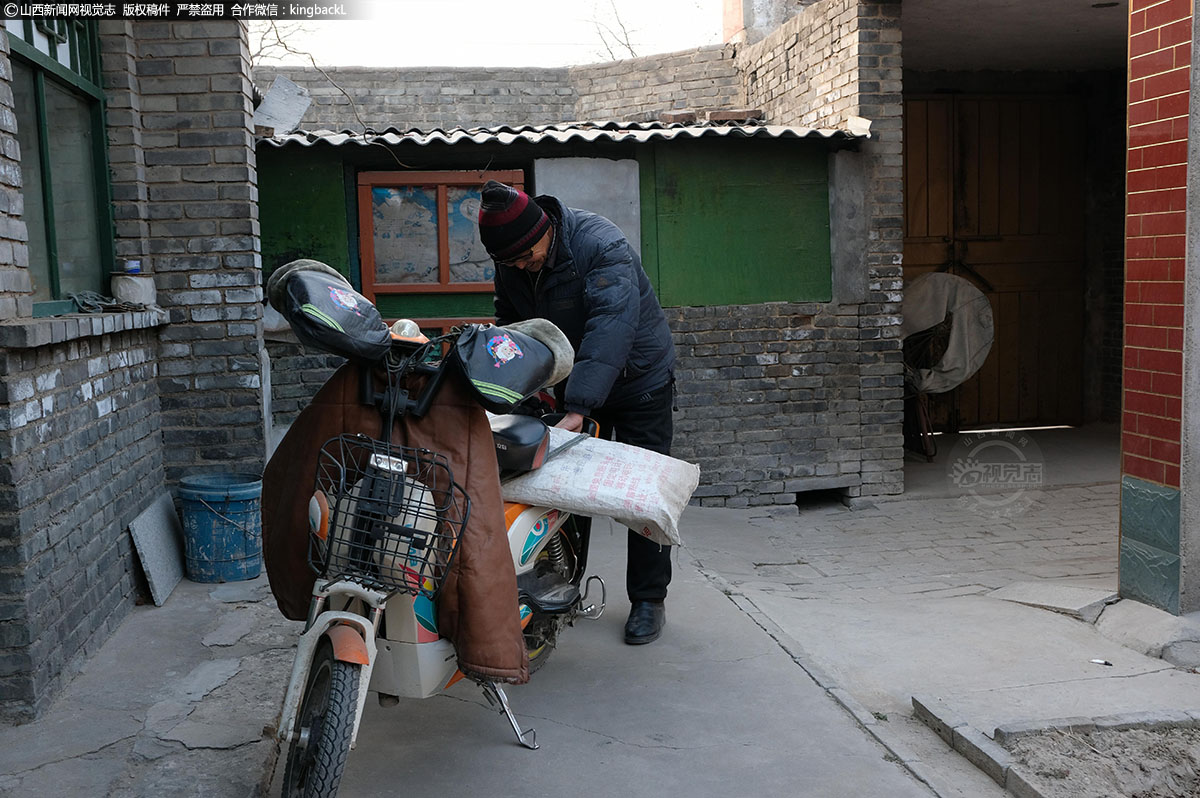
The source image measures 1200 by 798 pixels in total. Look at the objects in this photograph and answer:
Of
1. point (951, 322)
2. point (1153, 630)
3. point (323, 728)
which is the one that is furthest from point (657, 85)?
point (323, 728)

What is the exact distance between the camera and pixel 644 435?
4168 millimetres

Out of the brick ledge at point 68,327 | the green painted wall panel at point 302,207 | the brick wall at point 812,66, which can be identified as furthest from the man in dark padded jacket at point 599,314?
the brick wall at point 812,66

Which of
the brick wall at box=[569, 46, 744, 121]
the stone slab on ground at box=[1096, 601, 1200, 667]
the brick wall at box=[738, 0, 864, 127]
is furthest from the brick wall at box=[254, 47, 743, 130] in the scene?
the stone slab on ground at box=[1096, 601, 1200, 667]

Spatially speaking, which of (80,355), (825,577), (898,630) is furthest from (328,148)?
(898,630)

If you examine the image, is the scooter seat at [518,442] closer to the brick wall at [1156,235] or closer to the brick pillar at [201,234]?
the brick pillar at [201,234]

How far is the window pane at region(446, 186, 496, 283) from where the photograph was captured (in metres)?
7.25

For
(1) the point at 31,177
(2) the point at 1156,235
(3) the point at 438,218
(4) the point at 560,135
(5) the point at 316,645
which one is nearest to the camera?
A: (5) the point at 316,645

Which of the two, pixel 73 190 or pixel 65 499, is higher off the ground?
pixel 73 190

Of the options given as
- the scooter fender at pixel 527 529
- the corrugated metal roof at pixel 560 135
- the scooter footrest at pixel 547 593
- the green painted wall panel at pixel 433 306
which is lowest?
the scooter footrest at pixel 547 593

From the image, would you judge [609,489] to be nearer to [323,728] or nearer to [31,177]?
[323,728]

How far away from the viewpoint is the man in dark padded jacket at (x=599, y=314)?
365 centimetres

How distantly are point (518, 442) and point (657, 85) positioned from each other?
25.6 feet

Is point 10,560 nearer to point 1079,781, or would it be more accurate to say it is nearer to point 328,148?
point 1079,781

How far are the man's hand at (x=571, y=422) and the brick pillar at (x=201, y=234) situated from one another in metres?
2.25
